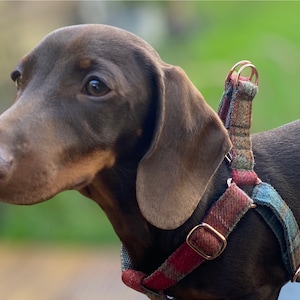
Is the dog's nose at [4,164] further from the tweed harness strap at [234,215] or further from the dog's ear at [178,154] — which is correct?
the tweed harness strap at [234,215]

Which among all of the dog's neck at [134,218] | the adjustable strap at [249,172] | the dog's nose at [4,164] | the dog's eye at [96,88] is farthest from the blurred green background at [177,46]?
the dog's nose at [4,164]

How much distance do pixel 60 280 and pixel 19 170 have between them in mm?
2274

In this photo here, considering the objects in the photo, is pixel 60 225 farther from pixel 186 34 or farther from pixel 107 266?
pixel 186 34

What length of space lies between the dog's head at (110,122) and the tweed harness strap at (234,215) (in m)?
0.07

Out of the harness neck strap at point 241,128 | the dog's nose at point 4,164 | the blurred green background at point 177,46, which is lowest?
the blurred green background at point 177,46

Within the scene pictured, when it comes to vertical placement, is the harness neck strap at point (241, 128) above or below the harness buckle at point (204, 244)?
above

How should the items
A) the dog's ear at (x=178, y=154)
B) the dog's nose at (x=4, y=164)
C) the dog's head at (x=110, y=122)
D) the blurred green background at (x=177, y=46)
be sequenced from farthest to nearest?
1. the blurred green background at (x=177, y=46)
2. the dog's ear at (x=178, y=154)
3. the dog's head at (x=110, y=122)
4. the dog's nose at (x=4, y=164)

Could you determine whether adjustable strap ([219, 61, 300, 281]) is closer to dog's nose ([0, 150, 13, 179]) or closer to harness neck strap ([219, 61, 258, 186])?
harness neck strap ([219, 61, 258, 186])

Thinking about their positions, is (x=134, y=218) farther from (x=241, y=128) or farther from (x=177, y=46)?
(x=177, y=46)

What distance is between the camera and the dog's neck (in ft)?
5.86

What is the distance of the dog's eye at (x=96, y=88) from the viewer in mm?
1662

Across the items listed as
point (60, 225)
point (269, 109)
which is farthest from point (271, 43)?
point (60, 225)

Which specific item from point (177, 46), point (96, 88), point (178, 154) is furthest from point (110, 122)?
point (177, 46)

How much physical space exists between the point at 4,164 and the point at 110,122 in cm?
30
